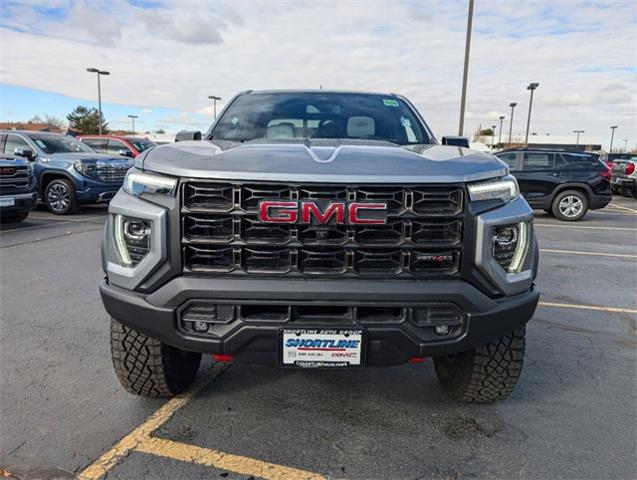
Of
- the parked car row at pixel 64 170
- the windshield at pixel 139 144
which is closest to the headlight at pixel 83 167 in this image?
the parked car row at pixel 64 170

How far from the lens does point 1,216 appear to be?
9.12 meters

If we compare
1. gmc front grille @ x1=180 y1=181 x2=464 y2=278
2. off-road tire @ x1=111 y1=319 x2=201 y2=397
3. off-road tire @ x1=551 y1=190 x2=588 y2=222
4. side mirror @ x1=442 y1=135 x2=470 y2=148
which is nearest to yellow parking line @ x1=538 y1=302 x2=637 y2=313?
side mirror @ x1=442 y1=135 x2=470 y2=148

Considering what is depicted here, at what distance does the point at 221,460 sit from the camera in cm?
238

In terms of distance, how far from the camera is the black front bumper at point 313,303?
2.20m

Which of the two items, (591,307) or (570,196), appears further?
(570,196)

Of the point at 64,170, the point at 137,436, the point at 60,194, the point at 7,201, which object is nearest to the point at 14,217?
the point at 7,201

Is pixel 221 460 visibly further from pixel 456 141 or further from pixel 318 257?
pixel 456 141

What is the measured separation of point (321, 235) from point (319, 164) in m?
0.33

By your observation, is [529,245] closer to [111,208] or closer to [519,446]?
[519,446]

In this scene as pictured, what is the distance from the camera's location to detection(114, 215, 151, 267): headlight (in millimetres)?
2314

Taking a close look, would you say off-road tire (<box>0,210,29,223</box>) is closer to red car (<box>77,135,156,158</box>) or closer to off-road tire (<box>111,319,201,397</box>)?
red car (<box>77,135,156,158</box>)

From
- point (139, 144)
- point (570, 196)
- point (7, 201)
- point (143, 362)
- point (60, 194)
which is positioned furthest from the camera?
point (139, 144)

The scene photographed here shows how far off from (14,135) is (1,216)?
124 inches

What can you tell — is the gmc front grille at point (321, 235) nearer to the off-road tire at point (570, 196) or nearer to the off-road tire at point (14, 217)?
the off-road tire at point (14, 217)
